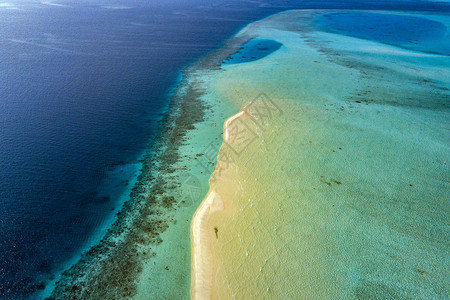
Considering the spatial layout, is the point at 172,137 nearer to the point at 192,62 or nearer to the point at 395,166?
the point at 395,166

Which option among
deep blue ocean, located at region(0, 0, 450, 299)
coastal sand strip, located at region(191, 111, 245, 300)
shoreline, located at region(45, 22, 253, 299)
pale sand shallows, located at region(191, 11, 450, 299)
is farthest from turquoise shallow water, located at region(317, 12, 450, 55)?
coastal sand strip, located at region(191, 111, 245, 300)

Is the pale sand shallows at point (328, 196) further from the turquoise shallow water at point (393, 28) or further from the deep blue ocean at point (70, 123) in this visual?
the turquoise shallow water at point (393, 28)

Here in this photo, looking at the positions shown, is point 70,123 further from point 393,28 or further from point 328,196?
point 393,28

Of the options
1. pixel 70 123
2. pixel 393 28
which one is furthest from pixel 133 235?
pixel 393 28

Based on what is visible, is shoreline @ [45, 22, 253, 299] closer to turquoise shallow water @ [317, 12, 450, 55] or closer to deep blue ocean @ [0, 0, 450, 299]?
deep blue ocean @ [0, 0, 450, 299]

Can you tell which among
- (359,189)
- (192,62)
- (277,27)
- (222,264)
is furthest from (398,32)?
(222,264)
